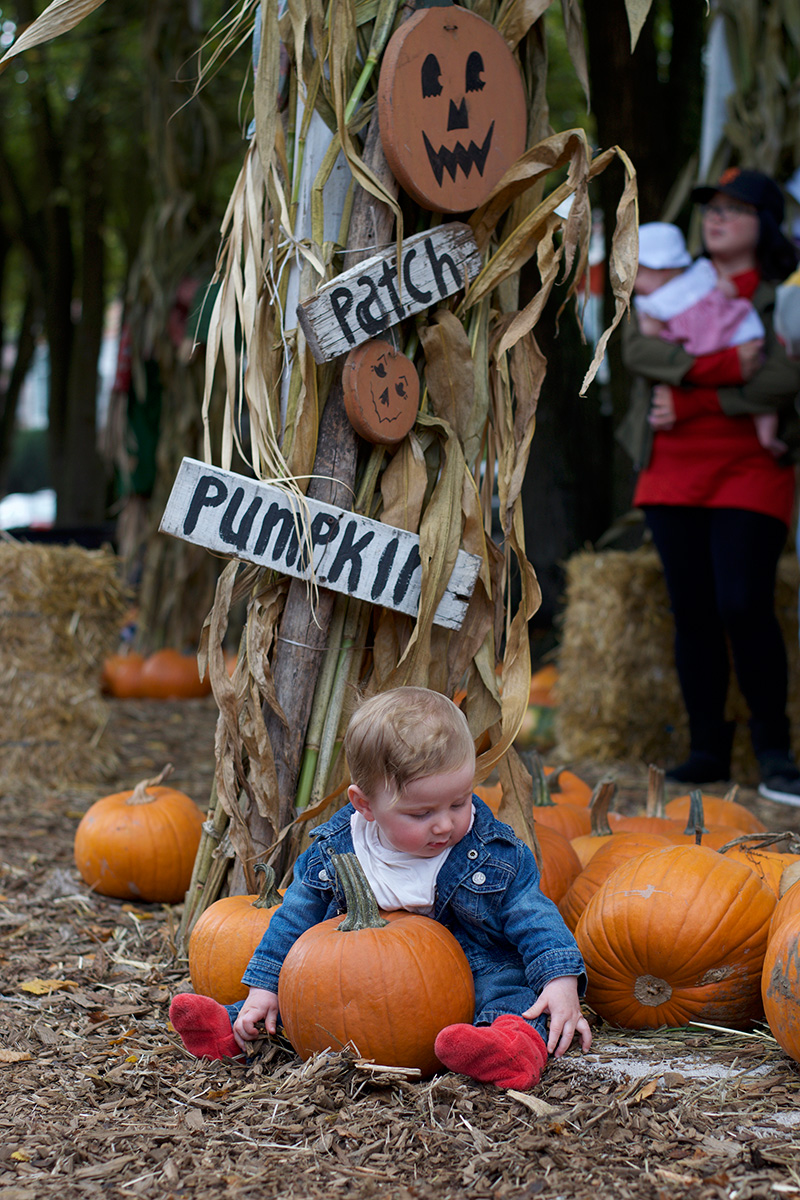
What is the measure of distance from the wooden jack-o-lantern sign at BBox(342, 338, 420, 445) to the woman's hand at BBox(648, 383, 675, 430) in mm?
2024

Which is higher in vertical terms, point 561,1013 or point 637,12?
point 637,12

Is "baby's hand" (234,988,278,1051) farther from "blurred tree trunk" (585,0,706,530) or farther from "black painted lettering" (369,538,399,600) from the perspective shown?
"blurred tree trunk" (585,0,706,530)

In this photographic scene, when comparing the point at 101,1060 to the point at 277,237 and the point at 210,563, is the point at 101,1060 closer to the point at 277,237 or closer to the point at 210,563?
the point at 277,237

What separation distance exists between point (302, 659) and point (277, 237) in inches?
32.5

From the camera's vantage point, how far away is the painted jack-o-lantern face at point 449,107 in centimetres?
205

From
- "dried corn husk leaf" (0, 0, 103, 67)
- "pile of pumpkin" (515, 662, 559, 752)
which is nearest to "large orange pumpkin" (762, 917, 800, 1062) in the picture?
"dried corn husk leaf" (0, 0, 103, 67)

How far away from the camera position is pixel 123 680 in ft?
21.0

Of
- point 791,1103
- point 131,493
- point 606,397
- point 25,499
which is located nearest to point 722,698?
point 791,1103

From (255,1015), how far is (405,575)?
0.83 m

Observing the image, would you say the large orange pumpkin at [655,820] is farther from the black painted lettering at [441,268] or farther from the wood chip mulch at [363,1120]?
the black painted lettering at [441,268]

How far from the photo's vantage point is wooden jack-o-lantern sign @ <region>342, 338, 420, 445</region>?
6.84ft

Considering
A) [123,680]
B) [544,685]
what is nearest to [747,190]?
[544,685]

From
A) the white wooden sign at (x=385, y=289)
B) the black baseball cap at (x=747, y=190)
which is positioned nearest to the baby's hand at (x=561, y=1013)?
the white wooden sign at (x=385, y=289)

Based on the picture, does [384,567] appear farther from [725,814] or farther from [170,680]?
[170,680]
